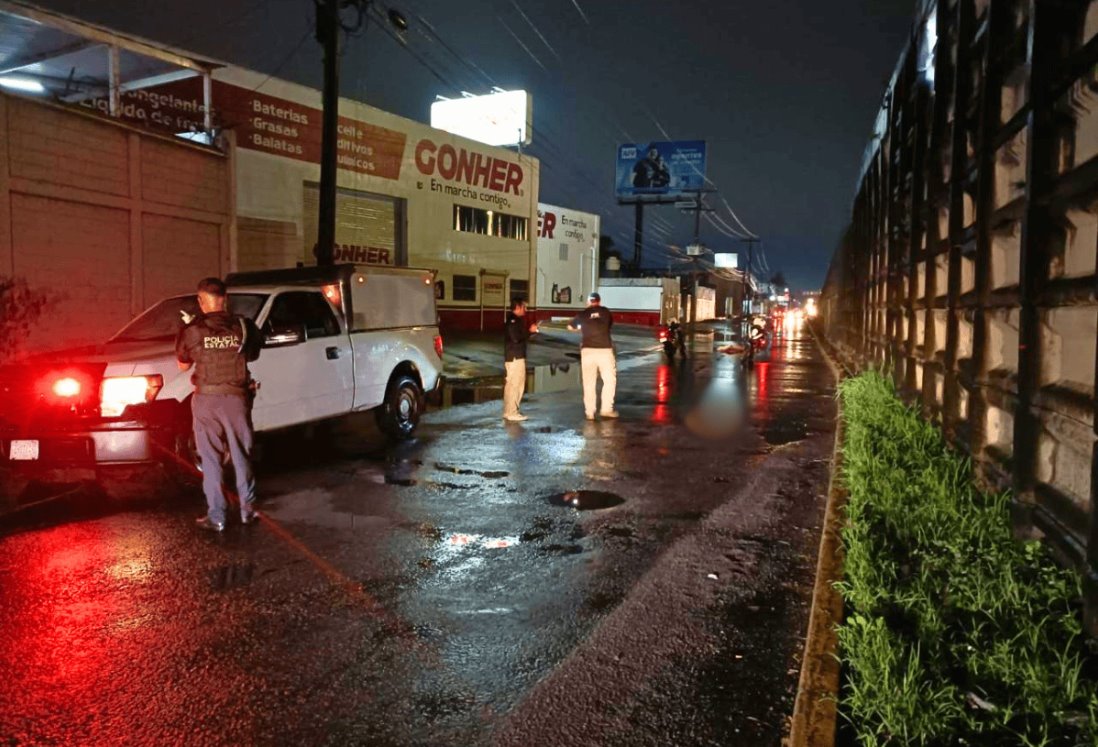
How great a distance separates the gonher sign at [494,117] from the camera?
37.6 m

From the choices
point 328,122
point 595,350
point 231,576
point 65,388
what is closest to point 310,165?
point 328,122

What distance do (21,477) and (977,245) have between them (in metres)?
8.78

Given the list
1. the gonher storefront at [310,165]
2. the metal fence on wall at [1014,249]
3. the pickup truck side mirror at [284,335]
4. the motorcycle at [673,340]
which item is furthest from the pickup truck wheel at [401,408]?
the motorcycle at [673,340]

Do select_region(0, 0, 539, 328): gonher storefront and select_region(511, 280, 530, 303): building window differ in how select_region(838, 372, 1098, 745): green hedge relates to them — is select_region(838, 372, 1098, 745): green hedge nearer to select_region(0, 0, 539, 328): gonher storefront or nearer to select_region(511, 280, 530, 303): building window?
select_region(0, 0, 539, 328): gonher storefront

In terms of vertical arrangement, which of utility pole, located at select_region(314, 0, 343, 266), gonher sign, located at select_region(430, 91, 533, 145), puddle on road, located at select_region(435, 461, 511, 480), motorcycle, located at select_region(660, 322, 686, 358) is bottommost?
puddle on road, located at select_region(435, 461, 511, 480)

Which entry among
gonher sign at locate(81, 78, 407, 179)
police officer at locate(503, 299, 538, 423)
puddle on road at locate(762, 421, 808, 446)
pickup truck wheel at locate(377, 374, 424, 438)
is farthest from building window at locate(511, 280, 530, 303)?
pickup truck wheel at locate(377, 374, 424, 438)

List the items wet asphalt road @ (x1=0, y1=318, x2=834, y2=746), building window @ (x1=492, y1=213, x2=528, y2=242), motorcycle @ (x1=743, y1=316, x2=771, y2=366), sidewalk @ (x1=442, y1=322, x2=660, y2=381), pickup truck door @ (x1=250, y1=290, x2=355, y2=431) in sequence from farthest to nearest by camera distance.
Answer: building window @ (x1=492, y1=213, x2=528, y2=242) → motorcycle @ (x1=743, y1=316, x2=771, y2=366) → sidewalk @ (x1=442, y1=322, x2=660, y2=381) → pickup truck door @ (x1=250, y1=290, x2=355, y2=431) → wet asphalt road @ (x1=0, y1=318, x2=834, y2=746)

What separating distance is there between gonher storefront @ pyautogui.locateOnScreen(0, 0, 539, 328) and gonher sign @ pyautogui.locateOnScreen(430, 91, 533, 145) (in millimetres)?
3043

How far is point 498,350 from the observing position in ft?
86.0

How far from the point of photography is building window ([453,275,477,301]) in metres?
31.2

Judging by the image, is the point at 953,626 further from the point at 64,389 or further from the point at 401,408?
the point at 401,408

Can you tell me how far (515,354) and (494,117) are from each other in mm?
29088

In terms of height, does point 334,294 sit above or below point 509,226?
below

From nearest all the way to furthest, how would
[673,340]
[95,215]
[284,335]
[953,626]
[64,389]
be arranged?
1. [953,626]
2. [64,389]
3. [284,335]
4. [95,215]
5. [673,340]
